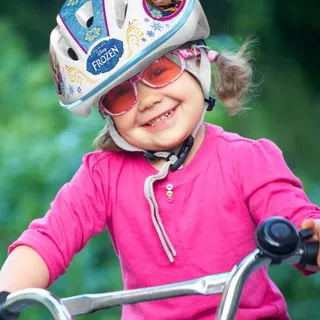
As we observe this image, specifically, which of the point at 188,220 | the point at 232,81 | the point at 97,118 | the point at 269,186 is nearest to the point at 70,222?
the point at 188,220

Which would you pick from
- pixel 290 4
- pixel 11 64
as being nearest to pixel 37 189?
pixel 11 64

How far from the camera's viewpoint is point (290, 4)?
6.25 meters

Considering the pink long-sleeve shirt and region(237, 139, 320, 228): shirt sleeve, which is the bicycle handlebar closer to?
the pink long-sleeve shirt

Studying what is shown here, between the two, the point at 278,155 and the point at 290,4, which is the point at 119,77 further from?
the point at 290,4

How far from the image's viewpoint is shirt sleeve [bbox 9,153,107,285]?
2775mm

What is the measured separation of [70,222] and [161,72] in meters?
0.47

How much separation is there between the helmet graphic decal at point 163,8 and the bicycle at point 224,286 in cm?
78

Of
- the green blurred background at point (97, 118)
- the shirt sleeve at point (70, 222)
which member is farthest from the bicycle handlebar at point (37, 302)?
the green blurred background at point (97, 118)

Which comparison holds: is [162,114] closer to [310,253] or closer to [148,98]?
[148,98]

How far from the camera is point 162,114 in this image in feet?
9.30

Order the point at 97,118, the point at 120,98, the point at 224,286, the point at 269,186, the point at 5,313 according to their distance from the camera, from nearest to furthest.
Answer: the point at 224,286 < the point at 5,313 < the point at 269,186 < the point at 120,98 < the point at 97,118

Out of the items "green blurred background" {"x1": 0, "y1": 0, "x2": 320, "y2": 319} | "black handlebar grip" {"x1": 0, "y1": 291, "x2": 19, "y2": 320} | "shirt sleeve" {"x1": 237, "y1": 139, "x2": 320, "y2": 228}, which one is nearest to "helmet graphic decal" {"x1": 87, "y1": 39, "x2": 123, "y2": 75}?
"shirt sleeve" {"x1": 237, "y1": 139, "x2": 320, "y2": 228}

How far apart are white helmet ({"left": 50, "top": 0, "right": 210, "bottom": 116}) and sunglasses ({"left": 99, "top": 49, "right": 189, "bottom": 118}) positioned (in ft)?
0.09

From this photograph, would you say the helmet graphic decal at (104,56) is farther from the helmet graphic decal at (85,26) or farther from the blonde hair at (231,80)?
the blonde hair at (231,80)
